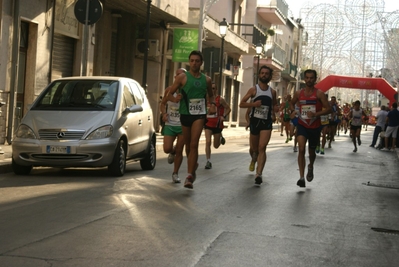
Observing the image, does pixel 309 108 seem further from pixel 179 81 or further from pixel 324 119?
pixel 179 81

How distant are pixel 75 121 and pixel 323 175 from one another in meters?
5.76

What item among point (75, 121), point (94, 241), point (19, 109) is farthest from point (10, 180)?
point (19, 109)

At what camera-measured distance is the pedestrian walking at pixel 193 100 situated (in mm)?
11961

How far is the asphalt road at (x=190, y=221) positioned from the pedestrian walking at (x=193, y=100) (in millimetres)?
555

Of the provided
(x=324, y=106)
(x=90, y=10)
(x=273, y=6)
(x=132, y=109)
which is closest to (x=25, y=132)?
(x=132, y=109)

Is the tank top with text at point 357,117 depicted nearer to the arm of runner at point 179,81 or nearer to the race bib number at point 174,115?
the race bib number at point 174,115

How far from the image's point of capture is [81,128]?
13148 mm

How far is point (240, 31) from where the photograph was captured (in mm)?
54781

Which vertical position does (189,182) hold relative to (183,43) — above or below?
below

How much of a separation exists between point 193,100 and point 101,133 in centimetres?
196

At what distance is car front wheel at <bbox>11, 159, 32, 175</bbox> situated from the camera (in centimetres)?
1325

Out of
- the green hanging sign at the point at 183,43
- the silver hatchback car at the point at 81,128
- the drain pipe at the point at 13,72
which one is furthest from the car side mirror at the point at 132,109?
A: the green hanging sign at the point at 183,43

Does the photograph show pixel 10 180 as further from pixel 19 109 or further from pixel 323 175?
→ pixel 19 109

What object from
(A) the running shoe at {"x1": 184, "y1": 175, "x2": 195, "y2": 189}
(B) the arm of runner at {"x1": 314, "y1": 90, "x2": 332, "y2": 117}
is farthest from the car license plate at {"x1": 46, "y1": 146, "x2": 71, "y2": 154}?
(B) the arm of runner at {"x1": 314, "y1": 90, "x2": 332, "y2": 117}
